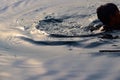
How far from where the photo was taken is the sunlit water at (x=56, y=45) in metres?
6.17

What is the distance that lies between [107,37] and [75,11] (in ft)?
12.8

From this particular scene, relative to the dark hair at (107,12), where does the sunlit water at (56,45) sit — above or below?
below

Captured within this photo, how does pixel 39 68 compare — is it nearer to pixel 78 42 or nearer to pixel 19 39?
pixel 78 42

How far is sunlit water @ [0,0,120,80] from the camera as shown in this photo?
6.17 m

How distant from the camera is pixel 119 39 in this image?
305 inches

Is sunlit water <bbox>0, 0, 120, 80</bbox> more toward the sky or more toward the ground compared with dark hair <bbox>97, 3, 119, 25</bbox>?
more toward the ground

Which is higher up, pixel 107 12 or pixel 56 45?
pixel 107 12

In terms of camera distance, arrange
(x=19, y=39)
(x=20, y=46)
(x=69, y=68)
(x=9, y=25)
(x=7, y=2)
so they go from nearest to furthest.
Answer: (x=69, y=68) < (x=20, y=46) < (x=19, y=39) < (x=9, y=25) < (x=7, y=2)

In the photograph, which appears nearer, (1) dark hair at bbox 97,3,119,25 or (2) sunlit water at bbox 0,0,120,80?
(2) sunlit water at bbox 0,0,120,80

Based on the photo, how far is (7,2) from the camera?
50.3 ft

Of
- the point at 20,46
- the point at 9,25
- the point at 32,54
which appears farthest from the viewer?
the point at 9,25

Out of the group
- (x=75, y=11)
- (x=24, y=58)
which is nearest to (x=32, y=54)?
(x=24, y=58)

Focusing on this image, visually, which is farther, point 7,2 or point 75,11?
point 7,2

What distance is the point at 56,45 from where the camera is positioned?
814 cm
